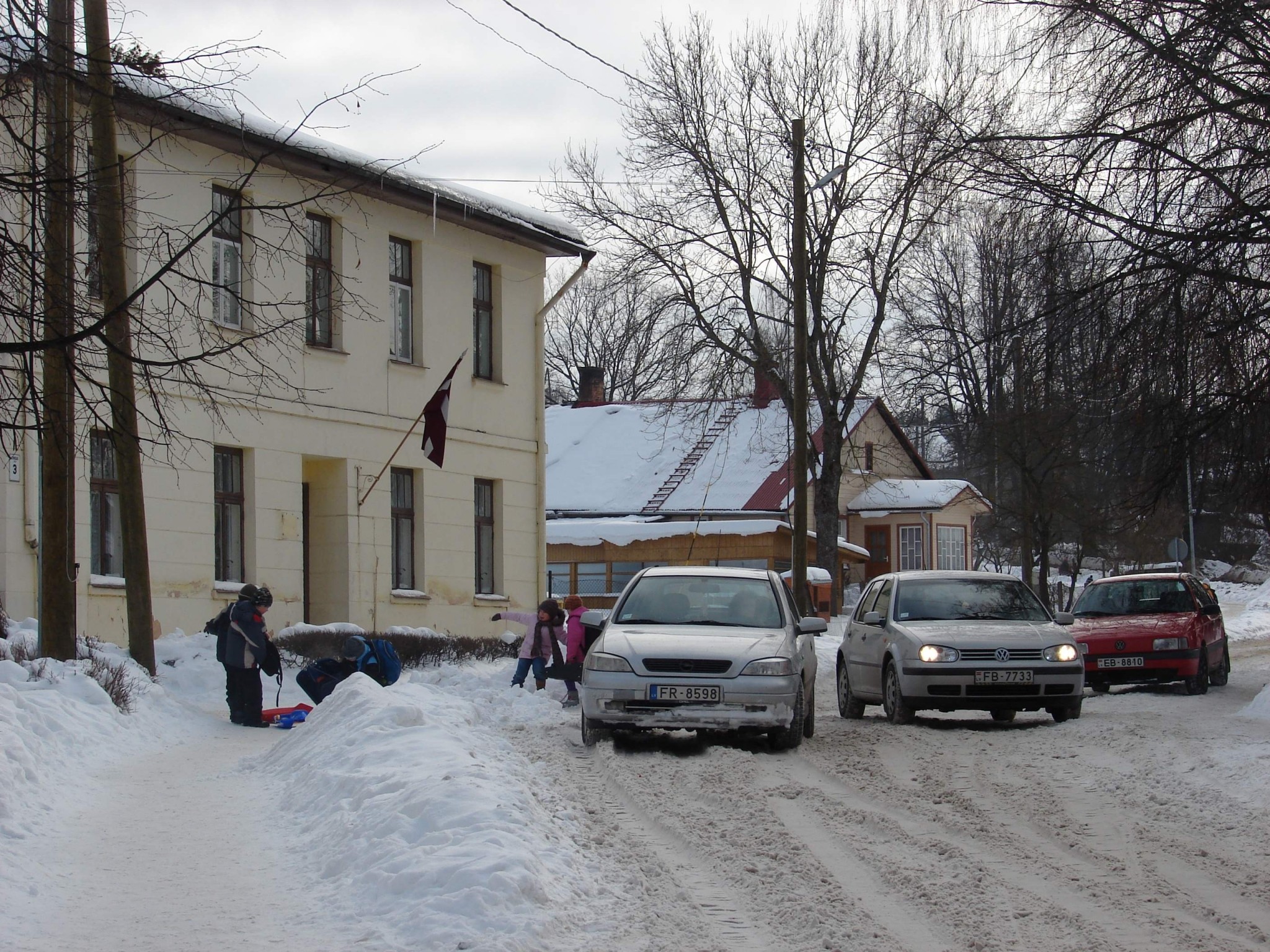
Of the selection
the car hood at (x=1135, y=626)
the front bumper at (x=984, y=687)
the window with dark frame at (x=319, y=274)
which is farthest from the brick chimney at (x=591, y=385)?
the front bumper at (x=984, y=687)

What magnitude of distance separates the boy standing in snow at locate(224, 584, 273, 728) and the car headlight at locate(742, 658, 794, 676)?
17.3 feet

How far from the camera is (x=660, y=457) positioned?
156ft

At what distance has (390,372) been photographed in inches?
929

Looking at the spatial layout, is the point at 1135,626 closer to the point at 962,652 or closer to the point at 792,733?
the point at 962,652

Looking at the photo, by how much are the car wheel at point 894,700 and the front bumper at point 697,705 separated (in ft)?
8.23

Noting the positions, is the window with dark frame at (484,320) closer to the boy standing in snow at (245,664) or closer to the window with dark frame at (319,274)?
the window with dark frame at (319,274)

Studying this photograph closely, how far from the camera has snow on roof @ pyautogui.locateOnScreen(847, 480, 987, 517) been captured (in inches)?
1954

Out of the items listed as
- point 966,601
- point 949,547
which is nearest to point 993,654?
point 966,601

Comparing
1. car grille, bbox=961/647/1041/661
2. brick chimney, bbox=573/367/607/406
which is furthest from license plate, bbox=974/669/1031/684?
brick chimney, bbox=573/367/607/406

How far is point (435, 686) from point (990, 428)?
2439 centimetres

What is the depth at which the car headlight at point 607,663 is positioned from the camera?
11.7m

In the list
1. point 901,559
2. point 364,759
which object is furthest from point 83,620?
point 901,559

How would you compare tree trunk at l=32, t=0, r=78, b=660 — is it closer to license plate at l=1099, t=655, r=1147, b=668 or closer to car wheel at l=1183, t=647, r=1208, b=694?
license plate at l=1099, t=655, r=1147, b=668

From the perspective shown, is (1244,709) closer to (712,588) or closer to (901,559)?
(712,588)
